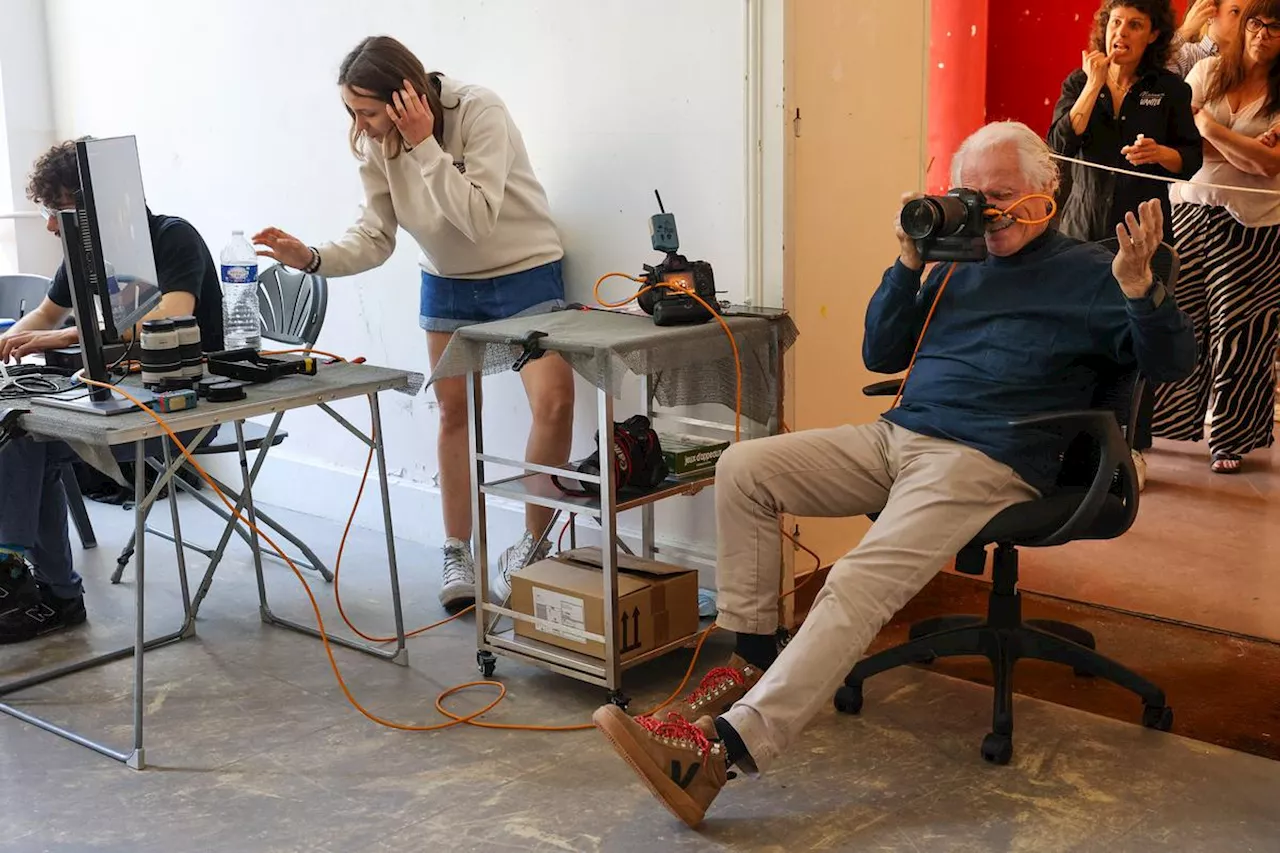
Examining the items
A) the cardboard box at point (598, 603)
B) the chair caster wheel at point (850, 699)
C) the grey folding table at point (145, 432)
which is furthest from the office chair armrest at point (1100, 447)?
the grey folding table at point (145, 432)

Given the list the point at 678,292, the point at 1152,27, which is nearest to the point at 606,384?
the point at 678,292

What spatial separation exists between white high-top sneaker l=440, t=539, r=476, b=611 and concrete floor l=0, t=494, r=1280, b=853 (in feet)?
0.95

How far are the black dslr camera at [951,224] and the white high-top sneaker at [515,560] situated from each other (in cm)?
123

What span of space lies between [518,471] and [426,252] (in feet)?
2.25

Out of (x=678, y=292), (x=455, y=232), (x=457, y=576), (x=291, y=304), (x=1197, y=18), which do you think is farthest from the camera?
(x=1197, y=18)

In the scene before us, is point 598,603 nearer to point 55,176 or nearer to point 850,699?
point 850,699

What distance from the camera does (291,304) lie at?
3.60 meters

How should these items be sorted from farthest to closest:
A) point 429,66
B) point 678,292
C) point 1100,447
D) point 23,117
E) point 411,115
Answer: point 23,117
point 429,66
point 411,115
point 678,292
point 1100,447

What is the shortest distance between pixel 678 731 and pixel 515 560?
1.12m

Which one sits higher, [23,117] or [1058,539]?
[23,117]

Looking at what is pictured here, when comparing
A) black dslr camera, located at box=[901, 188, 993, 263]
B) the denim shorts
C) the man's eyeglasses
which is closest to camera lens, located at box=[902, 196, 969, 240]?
black dslr camera, located at box=[901, 188, 993, 263]

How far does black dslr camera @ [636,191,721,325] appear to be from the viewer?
283cm

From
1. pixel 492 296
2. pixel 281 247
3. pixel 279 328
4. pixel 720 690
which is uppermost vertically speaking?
pixel 281 247

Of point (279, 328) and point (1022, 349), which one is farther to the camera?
point (279, 328)
